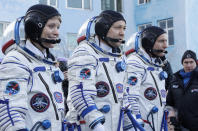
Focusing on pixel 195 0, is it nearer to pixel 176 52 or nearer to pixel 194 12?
pixel 194 12

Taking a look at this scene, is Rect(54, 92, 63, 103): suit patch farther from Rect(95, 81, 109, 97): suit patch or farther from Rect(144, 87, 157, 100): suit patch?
Rect(144, 87, 157, 100): suit patch

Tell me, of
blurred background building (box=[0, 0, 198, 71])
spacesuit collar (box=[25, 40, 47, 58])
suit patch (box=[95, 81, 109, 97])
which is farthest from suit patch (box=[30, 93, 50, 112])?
blurred background building (box=[0, 0, 198, 71])

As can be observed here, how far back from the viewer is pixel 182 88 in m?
7.21

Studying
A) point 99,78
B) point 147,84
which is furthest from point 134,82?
point 99,78

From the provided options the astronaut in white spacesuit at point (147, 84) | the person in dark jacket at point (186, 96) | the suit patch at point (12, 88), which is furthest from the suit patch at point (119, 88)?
the person in dark jacket at point (186, 96)

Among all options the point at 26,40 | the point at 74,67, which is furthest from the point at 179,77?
the point at 26,40

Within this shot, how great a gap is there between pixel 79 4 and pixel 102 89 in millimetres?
16090

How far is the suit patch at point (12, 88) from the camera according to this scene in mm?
3645

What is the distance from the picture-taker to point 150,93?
5.84 m

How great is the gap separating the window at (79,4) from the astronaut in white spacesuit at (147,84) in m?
14.0

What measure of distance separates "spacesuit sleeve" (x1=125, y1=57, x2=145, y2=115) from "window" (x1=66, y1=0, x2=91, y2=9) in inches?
569

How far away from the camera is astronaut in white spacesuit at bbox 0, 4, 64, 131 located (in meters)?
3.63

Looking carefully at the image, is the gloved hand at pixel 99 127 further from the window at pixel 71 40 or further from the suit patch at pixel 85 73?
the window at pixel 71 40

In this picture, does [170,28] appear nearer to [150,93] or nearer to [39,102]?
[150,93]
